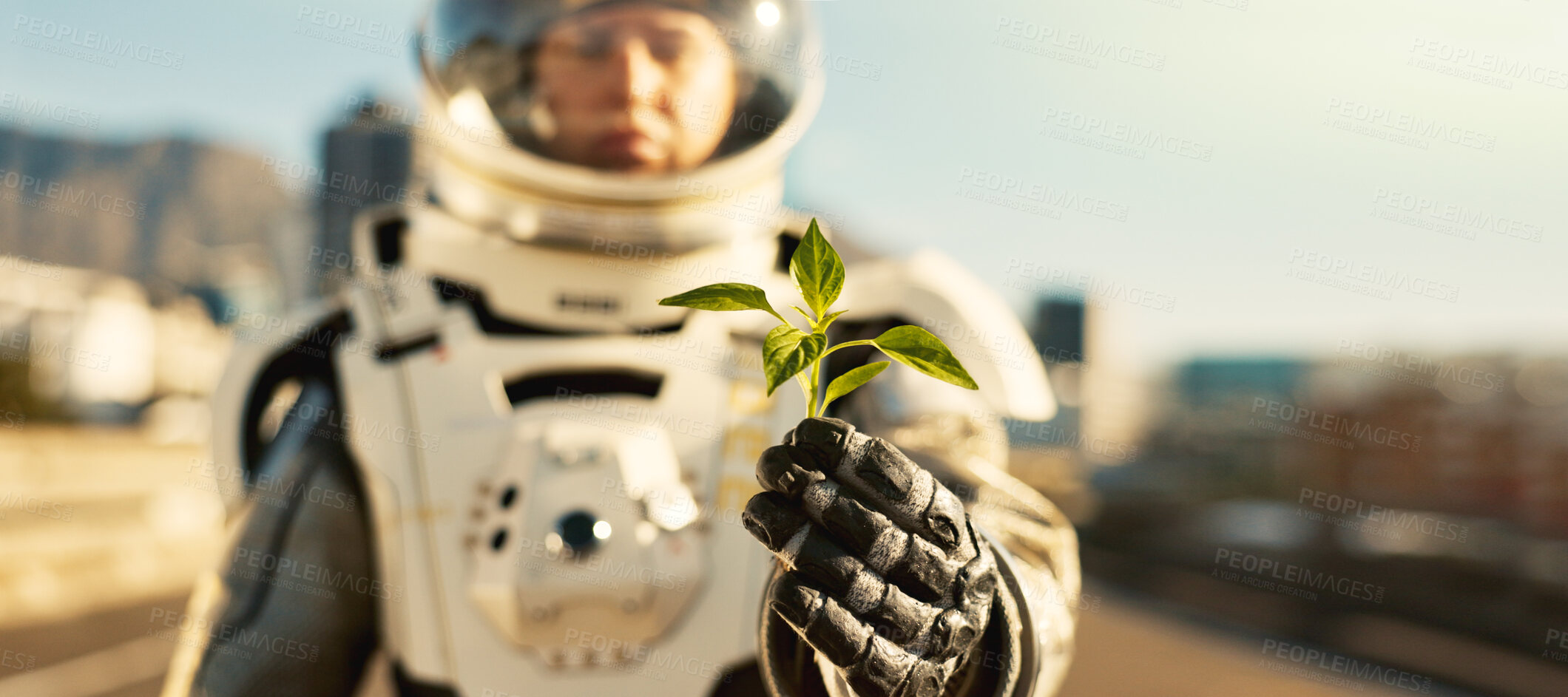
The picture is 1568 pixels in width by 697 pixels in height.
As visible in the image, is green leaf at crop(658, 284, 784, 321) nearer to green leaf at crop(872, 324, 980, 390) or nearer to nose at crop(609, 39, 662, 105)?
green leaf at crop(872, 324, 980, 390)

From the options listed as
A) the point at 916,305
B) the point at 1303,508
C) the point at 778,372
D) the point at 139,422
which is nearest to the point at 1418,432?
the point at 1303,508

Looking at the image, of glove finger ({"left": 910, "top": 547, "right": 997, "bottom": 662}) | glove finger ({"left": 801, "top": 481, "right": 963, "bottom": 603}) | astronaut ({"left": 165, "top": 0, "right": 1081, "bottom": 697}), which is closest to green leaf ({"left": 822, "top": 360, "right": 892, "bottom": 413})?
glove finger ({"left": 801, "top": 481, "right": 963, "bottom": 603})

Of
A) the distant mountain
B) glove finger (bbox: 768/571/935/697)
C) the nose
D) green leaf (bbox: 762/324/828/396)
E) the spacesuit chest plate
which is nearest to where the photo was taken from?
green leaf (bbox: 762/324/828/396)

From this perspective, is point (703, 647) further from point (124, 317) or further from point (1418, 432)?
point (124, 317)

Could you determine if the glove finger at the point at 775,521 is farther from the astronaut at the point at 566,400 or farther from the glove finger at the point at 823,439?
the astronaut at the point at 566,400

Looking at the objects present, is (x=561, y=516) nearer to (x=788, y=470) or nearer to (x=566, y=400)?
(x=566, y=400)

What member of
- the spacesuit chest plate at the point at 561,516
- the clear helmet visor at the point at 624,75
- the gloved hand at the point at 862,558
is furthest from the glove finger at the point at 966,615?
the clear helmet visor at the point at 624,75
